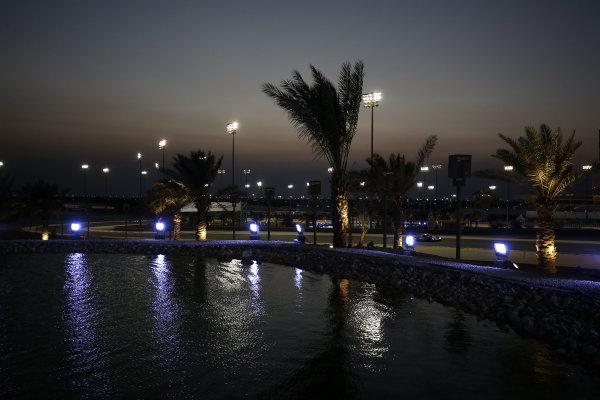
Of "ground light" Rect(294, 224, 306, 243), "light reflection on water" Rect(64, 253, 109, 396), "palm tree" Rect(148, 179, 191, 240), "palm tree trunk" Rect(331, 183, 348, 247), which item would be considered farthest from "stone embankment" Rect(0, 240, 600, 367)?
"palm tree" Rect(148, 179, 191, 240)

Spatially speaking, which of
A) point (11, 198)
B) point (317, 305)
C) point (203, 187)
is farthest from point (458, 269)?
point (11, 198)

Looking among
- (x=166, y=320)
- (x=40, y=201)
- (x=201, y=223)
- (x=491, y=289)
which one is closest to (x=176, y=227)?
(x=201, y=223)

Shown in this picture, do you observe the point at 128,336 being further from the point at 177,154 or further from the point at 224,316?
the point at 177,154

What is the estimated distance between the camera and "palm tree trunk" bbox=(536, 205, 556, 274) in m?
16.8

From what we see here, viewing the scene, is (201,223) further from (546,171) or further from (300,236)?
(546,171)

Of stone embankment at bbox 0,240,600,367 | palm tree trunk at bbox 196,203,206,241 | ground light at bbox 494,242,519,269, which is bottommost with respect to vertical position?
stone embankment at bbox 0,240,600,367

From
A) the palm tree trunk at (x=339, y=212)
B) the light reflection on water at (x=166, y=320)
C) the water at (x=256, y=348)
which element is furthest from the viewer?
the palm tree trunk at (x=339, y=212)

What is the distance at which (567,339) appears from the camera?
8969mm

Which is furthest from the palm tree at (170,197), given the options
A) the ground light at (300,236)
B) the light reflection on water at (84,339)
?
the light reflection on water at (84,339)

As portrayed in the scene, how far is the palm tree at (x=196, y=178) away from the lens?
31.7 metres

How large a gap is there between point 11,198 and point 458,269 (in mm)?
38468

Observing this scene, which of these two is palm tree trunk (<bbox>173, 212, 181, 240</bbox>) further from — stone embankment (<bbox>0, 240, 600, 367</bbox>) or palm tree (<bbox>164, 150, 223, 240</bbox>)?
stone embankment (<bbox>0, 240, 600, 367</bbox>)

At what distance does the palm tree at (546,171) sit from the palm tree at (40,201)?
37.0 meters

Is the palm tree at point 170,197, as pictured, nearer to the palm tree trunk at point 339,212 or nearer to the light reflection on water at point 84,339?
the palm tree trunk at point 339,212
